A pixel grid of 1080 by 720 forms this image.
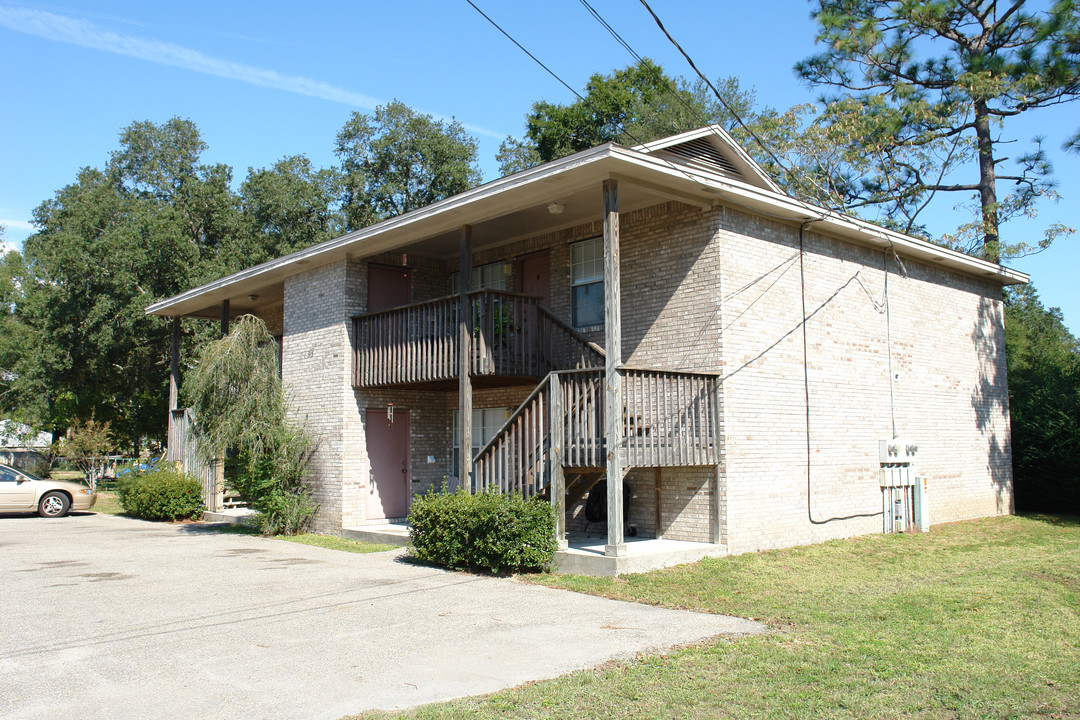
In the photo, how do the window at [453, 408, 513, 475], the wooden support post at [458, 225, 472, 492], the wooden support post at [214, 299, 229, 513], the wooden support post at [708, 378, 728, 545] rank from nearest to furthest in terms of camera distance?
1. the wooden support post at [708, 378, 728, 545]
2. the wooden support post at [458, 225, 472, 492]
3. the window at [453, 408, 513, 475]
4. the wooden support post at [214, 299, 229, 513]

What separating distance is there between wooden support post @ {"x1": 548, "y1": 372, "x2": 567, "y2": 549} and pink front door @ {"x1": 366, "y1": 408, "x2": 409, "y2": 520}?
6.14m

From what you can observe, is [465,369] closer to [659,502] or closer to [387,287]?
[659,502]

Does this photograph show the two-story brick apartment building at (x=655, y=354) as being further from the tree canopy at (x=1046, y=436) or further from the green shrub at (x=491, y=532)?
the tree canopy at (x=1046, y=436)

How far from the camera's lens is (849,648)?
280 inches

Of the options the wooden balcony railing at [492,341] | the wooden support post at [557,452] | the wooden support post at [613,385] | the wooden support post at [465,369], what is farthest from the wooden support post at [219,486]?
the wooden support post at [613,385]

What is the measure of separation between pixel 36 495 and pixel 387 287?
10.9 metres

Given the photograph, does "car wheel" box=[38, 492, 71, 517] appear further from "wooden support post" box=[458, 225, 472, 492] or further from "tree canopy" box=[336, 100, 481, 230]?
"tree canopy" box=[336, 100, 481, 230]

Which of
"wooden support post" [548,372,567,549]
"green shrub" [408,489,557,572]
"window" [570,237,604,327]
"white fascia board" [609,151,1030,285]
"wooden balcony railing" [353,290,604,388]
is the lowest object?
"green shrub" [408,489,557,572]

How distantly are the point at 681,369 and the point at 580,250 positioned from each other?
3.31 metres

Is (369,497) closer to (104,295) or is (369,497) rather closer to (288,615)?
(288,615)

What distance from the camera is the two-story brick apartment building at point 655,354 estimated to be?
11.8 meters

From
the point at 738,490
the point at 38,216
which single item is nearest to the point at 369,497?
the point at 738,490

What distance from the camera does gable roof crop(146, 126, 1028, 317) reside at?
1155 centimetres

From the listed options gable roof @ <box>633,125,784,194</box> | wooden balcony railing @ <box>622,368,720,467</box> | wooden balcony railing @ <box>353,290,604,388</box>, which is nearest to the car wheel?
wooden balcony railing @ <box>353,290,604,388</box>
